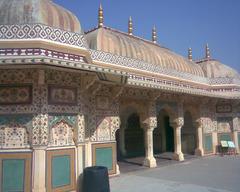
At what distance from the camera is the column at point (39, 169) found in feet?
20.4

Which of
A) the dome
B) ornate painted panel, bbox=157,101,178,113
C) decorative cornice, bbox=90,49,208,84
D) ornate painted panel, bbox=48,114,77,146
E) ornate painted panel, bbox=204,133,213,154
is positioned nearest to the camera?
ornate painted panel, bbox=48,114,77,146

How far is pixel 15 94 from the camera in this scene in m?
6.47

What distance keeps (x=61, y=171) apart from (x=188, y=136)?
8900 millimetres

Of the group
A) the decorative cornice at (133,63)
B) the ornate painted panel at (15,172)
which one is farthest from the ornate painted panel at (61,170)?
the decorative cornice at (133,63)

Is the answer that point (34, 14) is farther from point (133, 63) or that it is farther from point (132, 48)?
point (132, 48)

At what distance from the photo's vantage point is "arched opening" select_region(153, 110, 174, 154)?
1513cm

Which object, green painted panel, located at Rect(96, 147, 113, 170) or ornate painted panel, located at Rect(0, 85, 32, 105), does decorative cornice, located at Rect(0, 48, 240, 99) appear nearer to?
ornate painted panel, located at Rect(0, 85, 32, 105)

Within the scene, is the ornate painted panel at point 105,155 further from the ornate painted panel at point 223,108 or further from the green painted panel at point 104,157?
the ornate painted panel at point 223,108

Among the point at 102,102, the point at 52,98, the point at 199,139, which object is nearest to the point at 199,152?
the point at 199,139

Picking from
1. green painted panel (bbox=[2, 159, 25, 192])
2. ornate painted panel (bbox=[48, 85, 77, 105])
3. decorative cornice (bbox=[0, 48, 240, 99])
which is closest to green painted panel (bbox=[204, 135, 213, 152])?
decorative cornice (bbox=[0, 48, 240, 99])

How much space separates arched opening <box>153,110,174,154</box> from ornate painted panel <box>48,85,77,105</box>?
862cm

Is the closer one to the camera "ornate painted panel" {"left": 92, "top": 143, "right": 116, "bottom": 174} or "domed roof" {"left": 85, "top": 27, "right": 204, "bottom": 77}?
"ornate painted panel" {"left": 92, "top": 143, "right": 116, "bottom": 174}

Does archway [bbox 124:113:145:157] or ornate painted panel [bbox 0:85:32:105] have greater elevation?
ornate painted panel [bbox 0:85:32:105]

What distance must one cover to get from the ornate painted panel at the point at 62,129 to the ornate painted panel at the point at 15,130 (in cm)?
49
